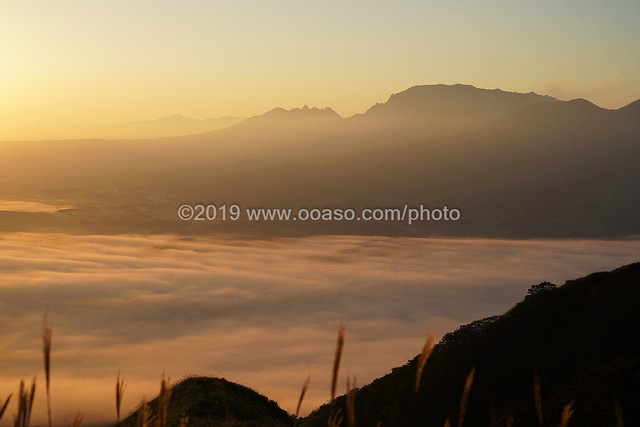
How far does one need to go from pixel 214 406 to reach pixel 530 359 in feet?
99.0

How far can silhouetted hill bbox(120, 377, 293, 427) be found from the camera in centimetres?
4412

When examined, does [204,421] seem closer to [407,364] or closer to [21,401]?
[407,364]

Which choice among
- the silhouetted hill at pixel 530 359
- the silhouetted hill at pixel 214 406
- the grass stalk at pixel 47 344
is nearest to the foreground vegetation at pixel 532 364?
the silhouetted hill at pixel 530 359

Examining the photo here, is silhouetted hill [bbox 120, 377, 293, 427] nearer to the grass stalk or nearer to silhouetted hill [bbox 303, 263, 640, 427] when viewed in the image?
silhouetted hill [bbox 303, 263, 640, 427]

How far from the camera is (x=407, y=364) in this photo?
3023 centimetres

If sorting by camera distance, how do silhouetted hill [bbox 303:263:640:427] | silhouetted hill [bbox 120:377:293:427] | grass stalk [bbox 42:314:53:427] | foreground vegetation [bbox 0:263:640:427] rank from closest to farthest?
grass stalk [bbox 42:314:53:427], foreground vegetation [bbox 0:263:640:427], silhouetted hill [bbox 303:263:640:427], silhouetted hill [bbox 120:377:293:427]

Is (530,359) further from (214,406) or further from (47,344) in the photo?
(214,406)

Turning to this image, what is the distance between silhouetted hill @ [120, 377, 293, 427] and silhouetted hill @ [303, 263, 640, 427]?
562 inches

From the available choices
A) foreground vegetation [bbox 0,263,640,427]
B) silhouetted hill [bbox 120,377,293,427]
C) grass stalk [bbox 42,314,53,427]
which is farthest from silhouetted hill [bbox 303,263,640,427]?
grass stalk [bbox 42,314,53,427]

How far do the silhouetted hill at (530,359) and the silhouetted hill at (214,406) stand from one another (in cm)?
1426

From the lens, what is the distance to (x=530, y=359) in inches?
985

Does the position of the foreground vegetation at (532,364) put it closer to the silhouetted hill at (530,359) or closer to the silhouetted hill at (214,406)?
the silhouetted hill at (530,359)

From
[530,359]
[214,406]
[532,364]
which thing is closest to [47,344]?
[532,364]

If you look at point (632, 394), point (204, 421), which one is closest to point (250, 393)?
point (204, 421)
